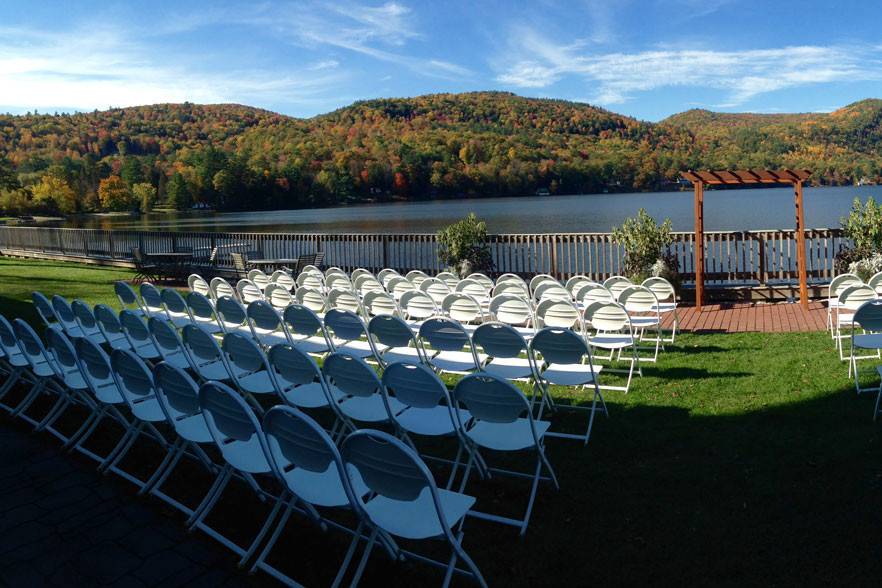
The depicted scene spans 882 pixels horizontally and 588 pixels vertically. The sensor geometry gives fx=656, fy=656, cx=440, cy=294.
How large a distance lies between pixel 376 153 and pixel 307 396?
87.9 m

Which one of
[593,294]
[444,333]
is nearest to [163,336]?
[444,333]

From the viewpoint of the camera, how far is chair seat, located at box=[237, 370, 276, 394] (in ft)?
14.7

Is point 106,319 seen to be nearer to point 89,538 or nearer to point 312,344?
point 312,344

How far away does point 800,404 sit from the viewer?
15.9 ft

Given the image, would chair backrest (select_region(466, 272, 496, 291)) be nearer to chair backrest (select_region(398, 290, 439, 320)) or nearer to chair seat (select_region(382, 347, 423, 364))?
chair backrest (select_region(398, 290, 439, 320))

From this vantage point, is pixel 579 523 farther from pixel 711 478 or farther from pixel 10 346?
pixel 10 346

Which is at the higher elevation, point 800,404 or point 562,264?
point 562,264

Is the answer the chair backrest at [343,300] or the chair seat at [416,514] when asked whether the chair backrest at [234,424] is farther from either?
the chair backrest at [343,300]

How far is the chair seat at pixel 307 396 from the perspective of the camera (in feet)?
13.7

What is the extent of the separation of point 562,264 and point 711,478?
8.88 metres

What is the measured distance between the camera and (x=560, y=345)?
4.22 meters

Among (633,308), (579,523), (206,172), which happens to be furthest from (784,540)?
(206,172)

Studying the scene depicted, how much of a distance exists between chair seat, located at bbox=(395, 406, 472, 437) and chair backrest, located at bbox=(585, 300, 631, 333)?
2.19 meters

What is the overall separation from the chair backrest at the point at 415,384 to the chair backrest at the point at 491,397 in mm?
111
